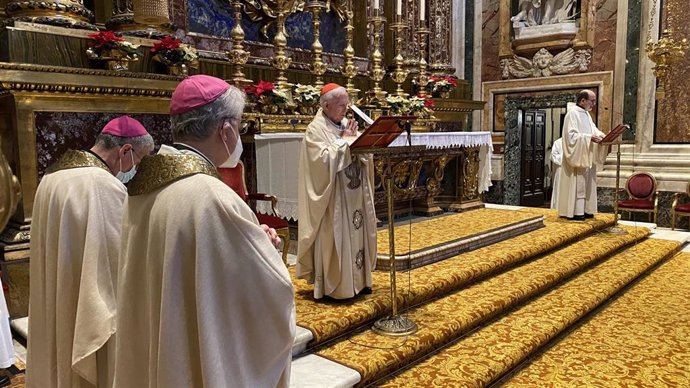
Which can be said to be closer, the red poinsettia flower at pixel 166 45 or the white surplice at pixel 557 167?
the red poinsettia flower at pixel 166 45

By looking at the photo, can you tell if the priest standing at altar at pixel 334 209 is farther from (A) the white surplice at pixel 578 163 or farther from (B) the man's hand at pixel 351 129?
(A) the white surplice at pixel 578 163

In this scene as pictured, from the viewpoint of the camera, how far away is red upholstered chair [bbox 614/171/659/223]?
941 cm

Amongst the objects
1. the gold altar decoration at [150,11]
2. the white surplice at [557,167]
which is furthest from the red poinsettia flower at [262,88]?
the white surplice at [557,167]

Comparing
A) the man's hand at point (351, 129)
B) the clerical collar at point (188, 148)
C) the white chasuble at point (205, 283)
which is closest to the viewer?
the white chasuble at point (205, 283)

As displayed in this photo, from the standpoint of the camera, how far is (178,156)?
1.72 meters

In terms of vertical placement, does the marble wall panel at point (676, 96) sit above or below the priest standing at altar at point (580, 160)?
above

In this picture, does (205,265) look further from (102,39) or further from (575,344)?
(102,39)

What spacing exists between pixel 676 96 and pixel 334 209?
8814 millimetres

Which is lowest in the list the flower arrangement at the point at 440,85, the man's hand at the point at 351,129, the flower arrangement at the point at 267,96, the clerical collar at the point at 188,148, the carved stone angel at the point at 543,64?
the clerical collar at the point at 188,148

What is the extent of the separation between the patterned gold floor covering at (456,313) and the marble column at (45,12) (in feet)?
11.9

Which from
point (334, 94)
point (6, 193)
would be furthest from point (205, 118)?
point (334, 94)

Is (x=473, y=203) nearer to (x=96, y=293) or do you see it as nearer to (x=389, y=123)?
(x=389, y=123)

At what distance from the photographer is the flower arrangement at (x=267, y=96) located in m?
6.19

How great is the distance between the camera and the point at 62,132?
4.49 m
